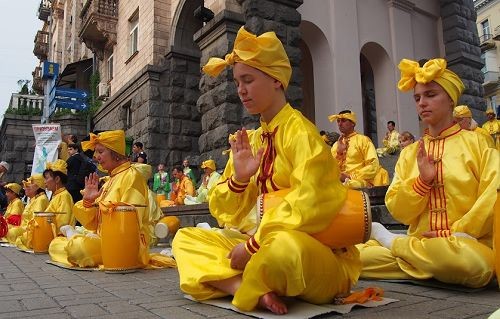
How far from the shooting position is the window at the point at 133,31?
16.2m

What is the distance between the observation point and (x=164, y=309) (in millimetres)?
2844

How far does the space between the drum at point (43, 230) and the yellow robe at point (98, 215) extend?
192cm

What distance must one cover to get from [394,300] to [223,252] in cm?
116

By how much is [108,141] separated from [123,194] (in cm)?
65

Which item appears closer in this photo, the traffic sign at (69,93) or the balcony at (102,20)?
the traffic sign at (69,93)

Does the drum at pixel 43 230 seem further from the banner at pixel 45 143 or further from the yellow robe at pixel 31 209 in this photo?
the banner at pixel 45 143

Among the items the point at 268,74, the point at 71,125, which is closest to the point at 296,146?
the point at 268,74

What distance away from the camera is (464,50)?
15305mm

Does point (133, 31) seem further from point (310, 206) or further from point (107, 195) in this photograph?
point (310, 206)

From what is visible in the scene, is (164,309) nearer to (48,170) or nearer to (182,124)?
(48,170)

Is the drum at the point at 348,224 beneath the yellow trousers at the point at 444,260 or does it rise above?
above

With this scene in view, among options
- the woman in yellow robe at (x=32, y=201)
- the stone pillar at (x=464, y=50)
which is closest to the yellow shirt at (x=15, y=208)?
the woman in yellow robe at (x=32, y=201)

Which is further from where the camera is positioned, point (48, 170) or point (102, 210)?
point (48, 170)

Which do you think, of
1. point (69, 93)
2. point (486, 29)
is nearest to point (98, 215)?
point (69, 93)
